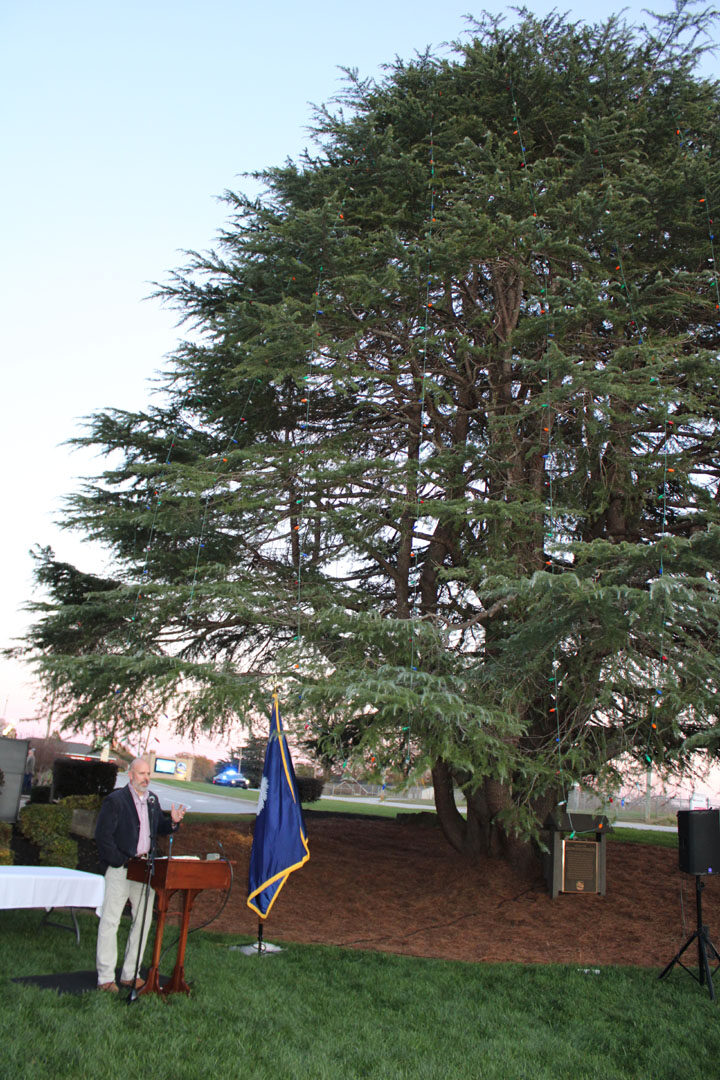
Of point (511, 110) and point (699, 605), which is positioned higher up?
point (511, 110)

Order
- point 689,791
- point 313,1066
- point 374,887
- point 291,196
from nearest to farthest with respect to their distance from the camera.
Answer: point 313,1066 → point 689,791 → point 374,887 → point 291,196

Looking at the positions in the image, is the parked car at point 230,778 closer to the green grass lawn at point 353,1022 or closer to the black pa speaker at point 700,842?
the green grass lawn at point 353,1022

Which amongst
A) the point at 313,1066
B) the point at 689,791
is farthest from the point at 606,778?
the point at 313,1066

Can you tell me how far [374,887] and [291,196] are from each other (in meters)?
10.1

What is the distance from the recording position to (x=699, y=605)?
19.9 feet

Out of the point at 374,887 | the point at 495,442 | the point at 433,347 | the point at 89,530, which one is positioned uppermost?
the point at 433,347

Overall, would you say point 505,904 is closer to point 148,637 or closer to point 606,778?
point 606,778

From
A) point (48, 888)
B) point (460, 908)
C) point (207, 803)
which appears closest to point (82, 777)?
point (460, 908)

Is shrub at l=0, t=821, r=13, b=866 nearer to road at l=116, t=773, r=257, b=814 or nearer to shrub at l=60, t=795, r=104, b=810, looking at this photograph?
shrub at l=60, t=795, r=104, b=810

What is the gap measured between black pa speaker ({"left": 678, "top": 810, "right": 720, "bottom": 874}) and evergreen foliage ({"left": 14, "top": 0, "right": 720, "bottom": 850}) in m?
0.98

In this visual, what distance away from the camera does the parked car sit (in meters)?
50.6

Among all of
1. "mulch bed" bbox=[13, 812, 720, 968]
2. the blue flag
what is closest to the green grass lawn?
the blue flag

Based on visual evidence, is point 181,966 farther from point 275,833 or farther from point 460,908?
point 460,908

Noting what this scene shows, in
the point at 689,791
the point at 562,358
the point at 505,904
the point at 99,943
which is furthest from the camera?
the point at 505,904
